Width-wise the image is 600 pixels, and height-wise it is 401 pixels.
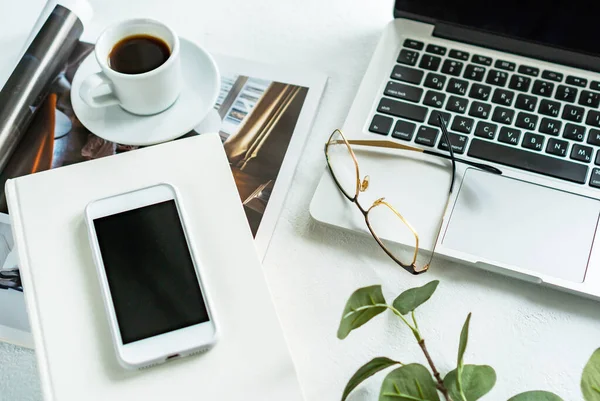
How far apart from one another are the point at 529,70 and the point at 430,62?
0.10 meters

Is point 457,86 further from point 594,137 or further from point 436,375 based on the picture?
point 436,375

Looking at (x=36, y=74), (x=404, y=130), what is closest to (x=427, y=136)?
(x=404, y=130)

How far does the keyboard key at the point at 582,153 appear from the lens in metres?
0.56

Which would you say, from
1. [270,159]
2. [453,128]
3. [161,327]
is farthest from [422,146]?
[161,327]

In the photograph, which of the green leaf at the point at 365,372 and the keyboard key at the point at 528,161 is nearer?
the green leaf at the point at 365,372

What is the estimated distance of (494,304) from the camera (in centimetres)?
52

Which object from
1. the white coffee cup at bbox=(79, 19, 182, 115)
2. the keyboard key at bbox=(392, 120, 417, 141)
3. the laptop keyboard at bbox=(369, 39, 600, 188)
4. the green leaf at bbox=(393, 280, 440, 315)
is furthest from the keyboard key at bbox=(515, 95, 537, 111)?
the white coffee cup at bbox=(79, 19, 182, 115)

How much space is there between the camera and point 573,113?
1.91 ft

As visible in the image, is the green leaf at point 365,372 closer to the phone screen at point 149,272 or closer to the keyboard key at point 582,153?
the phone screen at point 149,272

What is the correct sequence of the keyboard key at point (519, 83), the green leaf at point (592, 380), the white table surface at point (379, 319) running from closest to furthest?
1. the green leaf at point (592, 380)
2. the white table surface at point (379, 319)
3. the keyboard key at point (519, 83)

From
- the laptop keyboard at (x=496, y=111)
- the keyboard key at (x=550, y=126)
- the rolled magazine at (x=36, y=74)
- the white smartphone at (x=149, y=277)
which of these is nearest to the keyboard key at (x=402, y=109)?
the laptop keyboard at (x=496, y=111)

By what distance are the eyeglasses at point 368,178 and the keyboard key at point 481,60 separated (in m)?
0.08

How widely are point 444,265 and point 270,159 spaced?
0.19m

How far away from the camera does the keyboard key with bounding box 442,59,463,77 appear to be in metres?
0.61
